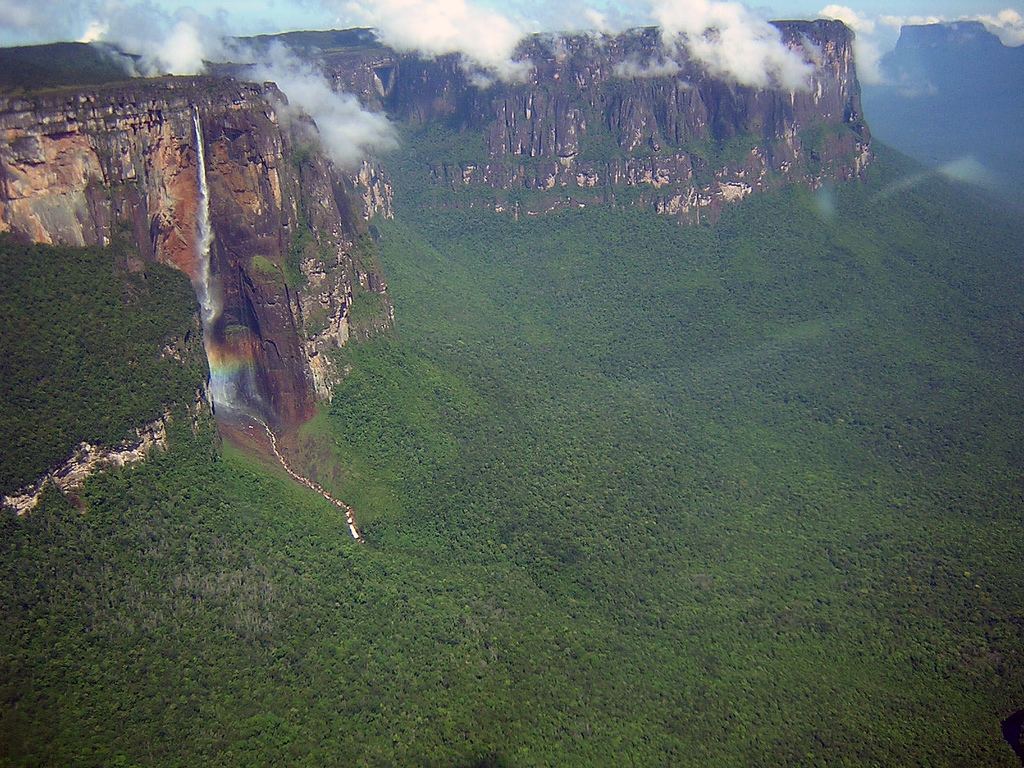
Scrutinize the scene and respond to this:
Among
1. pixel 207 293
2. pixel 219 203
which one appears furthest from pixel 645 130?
pixel 207 293

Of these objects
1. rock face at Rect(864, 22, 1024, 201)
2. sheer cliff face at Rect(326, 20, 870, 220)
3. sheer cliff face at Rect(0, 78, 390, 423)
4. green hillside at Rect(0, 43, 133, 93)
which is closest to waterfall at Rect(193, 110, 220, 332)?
sheer cliff face at Rect(0, 78, 390, 423)

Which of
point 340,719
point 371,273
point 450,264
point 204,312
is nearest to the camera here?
point 340,719

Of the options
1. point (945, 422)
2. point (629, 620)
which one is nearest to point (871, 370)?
point (945, 422)

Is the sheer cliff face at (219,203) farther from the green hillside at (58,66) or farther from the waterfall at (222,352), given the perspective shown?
the green hillside at (58,66)

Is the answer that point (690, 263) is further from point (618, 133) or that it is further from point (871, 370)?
point (871, 370)

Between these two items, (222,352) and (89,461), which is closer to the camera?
(89,461)

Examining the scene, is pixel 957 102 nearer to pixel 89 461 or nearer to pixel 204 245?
pixel 204 245
